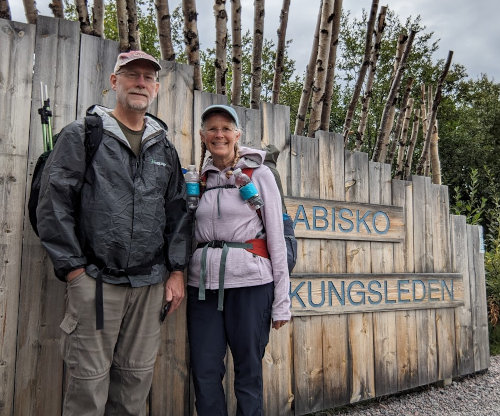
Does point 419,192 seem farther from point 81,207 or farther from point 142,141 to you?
point 81,207

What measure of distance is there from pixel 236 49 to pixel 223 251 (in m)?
2.01

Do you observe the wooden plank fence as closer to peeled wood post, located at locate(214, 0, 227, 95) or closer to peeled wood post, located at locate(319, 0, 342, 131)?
peeled wood post, located at locate(319, 0, 342, 131)

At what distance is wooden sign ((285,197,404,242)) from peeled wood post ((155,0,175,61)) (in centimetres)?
139

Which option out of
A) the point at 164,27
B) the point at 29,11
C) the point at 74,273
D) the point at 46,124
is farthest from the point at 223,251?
the point at 29,11

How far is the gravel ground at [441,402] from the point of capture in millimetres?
3654

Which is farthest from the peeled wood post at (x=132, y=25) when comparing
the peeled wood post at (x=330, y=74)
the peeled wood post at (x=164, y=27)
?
the peeled wood post at (x=330, y=74)

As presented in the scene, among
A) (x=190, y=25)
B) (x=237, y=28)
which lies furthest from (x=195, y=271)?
(x=237, y=28)

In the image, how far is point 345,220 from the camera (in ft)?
12.3

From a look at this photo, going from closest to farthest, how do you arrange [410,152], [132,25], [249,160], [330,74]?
1. [249,160]
2. [132,25]
3. [330,74]
4. [410,152]

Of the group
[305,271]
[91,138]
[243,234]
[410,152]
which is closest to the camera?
[91,138]

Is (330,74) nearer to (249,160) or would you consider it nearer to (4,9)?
(249,160)

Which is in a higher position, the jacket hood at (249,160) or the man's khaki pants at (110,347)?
the jacket hood at (249,160)

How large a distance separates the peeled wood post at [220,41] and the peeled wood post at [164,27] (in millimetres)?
433

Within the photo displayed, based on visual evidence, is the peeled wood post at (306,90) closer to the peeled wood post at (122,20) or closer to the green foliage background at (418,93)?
the peeled wood post at (122,20)
